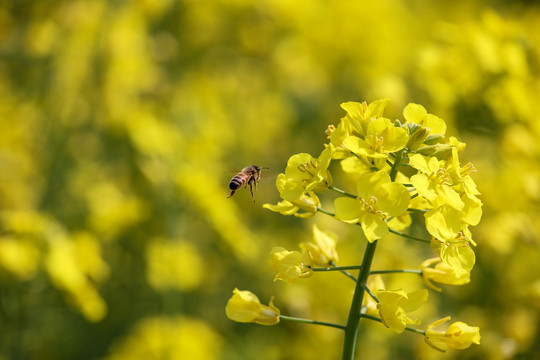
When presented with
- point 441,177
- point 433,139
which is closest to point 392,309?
point 441,177

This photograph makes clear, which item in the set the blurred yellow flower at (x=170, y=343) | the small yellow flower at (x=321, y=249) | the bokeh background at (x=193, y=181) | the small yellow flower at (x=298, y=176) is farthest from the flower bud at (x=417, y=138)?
the blurred yellow flower at (x=170, y=343)

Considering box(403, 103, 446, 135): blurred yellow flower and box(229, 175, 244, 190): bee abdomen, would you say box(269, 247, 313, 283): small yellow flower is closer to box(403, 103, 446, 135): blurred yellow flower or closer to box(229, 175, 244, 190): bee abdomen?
box(403, 103, 446, 135): blurred yellow flower

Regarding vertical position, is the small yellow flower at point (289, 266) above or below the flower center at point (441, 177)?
below

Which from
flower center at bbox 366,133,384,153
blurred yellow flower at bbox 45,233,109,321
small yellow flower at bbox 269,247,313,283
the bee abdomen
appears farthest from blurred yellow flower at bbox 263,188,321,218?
blurred yellow flower at bbox 45,233,109,321

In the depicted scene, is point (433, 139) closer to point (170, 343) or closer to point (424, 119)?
point (424, 119)

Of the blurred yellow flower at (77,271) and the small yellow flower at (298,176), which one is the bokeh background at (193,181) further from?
the small yellow flower at (298,176)

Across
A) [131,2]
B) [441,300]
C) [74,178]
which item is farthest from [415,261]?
[131,2]

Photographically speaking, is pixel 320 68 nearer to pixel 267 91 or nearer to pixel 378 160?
pixel 267 91
